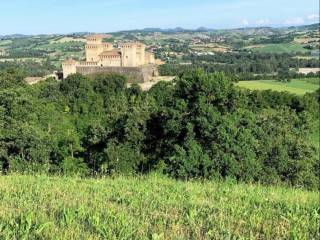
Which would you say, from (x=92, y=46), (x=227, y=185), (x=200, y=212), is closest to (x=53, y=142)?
(x=227, y=185)

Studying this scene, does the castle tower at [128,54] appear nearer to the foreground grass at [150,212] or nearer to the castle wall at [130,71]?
the castle wall at [130,71]

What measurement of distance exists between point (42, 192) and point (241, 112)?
20506 mm

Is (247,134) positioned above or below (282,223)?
below

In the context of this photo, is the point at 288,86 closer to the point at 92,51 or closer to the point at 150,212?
the point at 92,51

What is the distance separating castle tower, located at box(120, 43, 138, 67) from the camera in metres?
106

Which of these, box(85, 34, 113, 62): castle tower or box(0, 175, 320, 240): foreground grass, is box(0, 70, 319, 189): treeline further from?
box(85, 34, 113, 62): castle tower

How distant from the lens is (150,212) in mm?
7461

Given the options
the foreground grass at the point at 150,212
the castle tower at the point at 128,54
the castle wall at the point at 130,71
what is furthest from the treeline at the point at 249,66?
the foreground grass at the point at 150,212

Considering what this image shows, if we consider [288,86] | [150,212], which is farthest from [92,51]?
[150,212]

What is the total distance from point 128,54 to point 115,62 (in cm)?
340

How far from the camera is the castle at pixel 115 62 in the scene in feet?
325

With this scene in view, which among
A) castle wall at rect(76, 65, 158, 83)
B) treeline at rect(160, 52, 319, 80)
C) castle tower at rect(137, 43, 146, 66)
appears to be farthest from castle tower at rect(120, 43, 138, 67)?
treeline at rect(160, 52, 319, 80)

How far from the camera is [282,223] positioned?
7.09 meters

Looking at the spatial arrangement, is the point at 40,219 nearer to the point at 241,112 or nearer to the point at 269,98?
the point at 241,112
